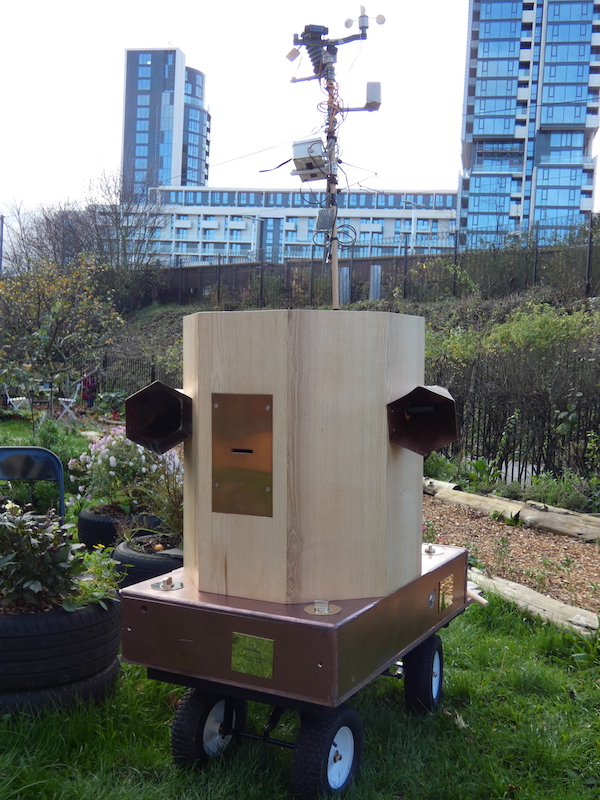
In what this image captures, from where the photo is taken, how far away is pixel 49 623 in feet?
9.18

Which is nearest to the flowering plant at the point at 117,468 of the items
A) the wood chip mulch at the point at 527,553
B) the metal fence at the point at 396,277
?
the wood chip mulch at the point at 527,553

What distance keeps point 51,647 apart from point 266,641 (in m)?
1.07

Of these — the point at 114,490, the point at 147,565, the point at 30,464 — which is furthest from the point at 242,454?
the point at 114,490

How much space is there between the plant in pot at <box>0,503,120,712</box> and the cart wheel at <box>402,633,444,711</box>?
126 centimetres

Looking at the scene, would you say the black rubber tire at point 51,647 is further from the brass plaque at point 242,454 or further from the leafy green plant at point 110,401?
the leafy green plant at point 110,401

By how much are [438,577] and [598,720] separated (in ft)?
3.17

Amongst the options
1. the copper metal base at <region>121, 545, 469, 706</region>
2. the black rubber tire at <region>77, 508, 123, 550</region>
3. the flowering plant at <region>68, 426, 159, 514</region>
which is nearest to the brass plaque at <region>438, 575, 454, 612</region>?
the copper metal base at <region>121, 545, 469, 706</region>

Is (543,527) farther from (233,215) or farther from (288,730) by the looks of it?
(233,215)

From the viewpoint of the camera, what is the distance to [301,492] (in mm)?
2359

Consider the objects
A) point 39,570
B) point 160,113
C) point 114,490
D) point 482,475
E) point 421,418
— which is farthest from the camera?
point 160,113

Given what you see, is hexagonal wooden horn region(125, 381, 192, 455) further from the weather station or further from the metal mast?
the metal mast

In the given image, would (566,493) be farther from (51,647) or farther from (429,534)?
(51,647)

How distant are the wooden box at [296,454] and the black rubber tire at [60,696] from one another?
813mm

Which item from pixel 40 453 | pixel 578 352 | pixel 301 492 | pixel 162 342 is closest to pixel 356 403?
pixel 301 492
